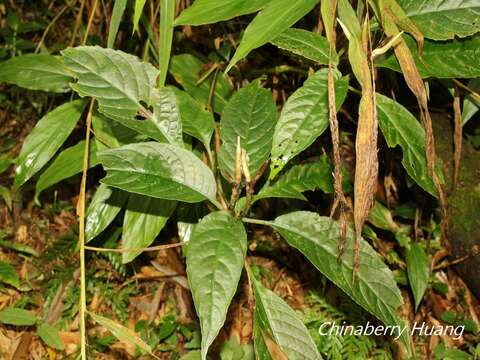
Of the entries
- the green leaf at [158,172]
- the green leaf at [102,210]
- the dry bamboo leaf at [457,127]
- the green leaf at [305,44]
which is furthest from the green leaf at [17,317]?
the dry bamboo leaf at [457,127]

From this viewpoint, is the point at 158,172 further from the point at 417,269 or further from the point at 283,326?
the point at 417,269

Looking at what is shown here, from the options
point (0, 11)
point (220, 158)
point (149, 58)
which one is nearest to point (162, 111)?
point (220, 158)

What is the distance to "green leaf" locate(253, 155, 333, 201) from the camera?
1212 millimetres

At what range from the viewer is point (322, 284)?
5.09ft

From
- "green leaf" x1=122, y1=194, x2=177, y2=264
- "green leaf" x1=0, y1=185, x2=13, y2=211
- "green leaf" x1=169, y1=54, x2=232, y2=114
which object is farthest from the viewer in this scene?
"green leaf" x1=0, y1=185, x2=13, y2=211

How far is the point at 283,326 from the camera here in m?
1.12

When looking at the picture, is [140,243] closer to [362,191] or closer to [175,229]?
[175,229]

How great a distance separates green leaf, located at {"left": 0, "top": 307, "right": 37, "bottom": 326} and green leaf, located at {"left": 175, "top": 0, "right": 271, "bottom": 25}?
86cm

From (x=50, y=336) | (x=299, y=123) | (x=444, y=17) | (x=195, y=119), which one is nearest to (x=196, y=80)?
(x=195, y=119)

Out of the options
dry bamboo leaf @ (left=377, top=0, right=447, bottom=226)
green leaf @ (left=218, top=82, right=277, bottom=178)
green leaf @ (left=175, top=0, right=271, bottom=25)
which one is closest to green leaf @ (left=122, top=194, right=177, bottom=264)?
green leaf @ (left=218, top=82, right=277, bottom=178)

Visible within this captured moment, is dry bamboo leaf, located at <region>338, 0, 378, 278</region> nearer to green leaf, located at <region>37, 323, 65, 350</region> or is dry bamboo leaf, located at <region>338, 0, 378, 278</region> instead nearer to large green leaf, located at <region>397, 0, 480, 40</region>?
large green leaf, located at <region>397, 0, 480, 40</region>

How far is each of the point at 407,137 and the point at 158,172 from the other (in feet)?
1.75

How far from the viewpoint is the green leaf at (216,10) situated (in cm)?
110

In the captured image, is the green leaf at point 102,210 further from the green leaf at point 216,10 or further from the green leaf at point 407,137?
the green leaf at point 407,137
